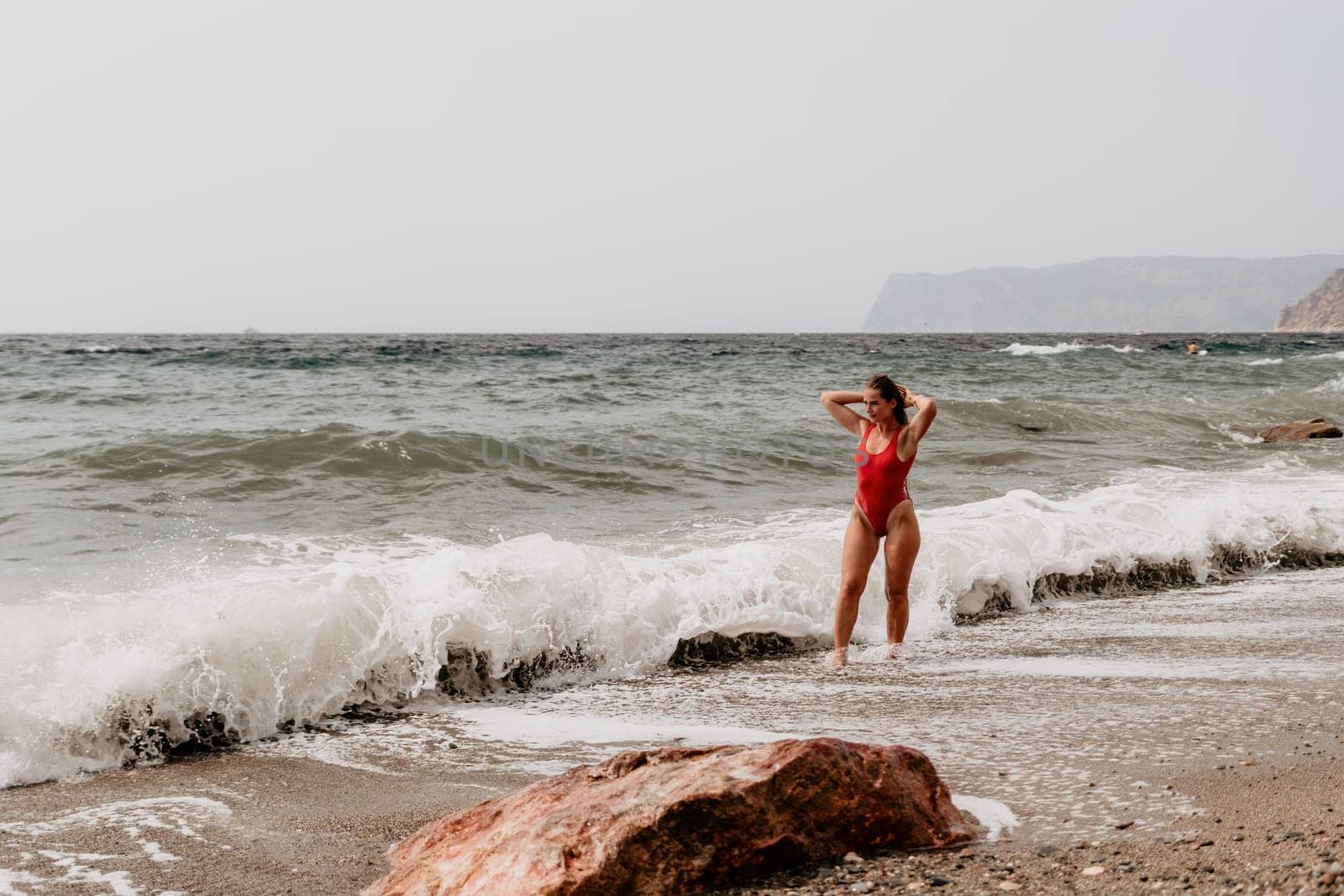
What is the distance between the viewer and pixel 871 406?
575 centimetres

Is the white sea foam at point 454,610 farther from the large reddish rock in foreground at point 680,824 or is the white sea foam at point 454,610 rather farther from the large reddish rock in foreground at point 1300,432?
the large reddish rock in foreground at point 1300,432

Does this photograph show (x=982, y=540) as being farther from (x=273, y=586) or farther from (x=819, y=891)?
(x=819, y=891)

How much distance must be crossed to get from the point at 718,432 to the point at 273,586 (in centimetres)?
944

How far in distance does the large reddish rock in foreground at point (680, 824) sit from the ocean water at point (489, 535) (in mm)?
2215

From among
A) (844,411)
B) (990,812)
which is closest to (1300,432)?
(844,411)

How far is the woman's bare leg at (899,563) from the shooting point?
5844 millimetres

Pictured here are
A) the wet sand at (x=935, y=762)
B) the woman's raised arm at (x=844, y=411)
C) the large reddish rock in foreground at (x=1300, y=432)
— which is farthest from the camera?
the large reddish rock in foreground at (x=1300, y=432)

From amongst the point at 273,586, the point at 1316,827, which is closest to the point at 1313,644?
the point at 1316,827

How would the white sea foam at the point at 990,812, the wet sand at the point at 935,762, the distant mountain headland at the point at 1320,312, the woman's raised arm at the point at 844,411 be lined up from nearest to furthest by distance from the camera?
the wet sand at the point at 935,762 < the white sea foam at the point at 990,812 < the woman's raised arm at the point at 844,411 < the distant mountain headland at the point at 1320,312

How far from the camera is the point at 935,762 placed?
144 inches

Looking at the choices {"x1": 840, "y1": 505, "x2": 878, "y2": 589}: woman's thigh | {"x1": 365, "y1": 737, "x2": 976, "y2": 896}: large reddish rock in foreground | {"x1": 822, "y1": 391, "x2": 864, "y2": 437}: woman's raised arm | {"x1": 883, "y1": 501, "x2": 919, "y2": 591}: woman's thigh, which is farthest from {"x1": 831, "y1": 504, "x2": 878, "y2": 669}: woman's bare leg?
{"x1": 365, "y1": 737, "x2": 976, "y2": 896}: large reddish rock in foreground

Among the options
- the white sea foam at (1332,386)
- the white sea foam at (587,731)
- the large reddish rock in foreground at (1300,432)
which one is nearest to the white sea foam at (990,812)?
the white sea foam at (587,731)

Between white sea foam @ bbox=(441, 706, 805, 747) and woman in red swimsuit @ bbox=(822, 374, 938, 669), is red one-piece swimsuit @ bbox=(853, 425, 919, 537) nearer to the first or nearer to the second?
woman in red swimsuit @ bbox=(822, 374, 938, 669)

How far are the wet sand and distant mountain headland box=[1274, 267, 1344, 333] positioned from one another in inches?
5995
